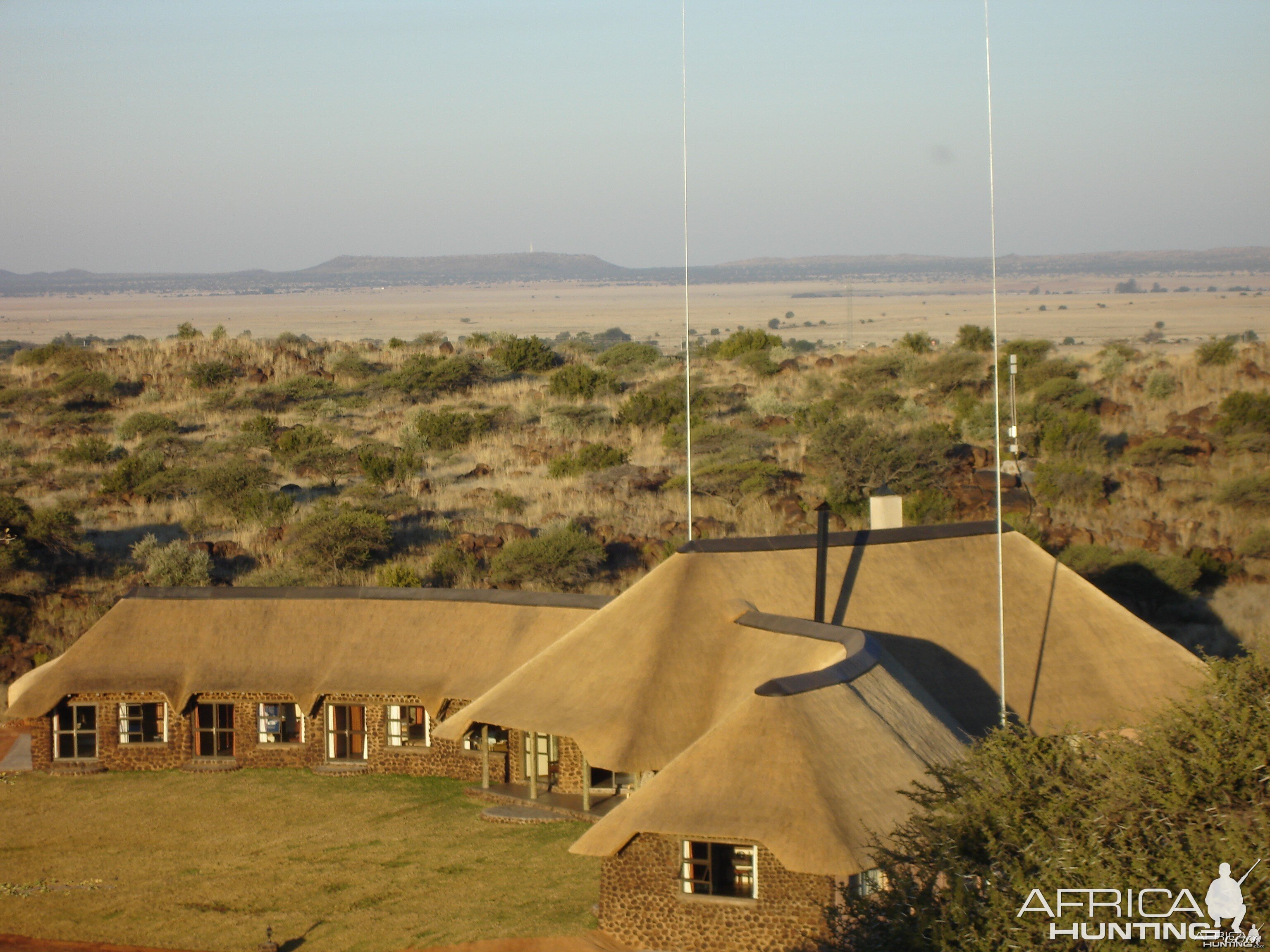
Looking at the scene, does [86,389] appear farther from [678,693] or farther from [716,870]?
[716,870]

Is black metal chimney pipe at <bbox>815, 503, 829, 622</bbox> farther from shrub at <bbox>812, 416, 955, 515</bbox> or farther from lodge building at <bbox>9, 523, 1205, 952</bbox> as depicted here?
shrub at <bbox>812, 416, 955, 515</bbox>

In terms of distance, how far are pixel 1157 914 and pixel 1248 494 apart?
3064 cm

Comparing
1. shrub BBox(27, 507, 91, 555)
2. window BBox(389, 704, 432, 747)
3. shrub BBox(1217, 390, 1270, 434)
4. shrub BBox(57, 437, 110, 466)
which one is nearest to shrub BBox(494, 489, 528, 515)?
shrub BBox(27, 507, 91, 555)

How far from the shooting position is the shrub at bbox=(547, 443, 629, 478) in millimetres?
40125

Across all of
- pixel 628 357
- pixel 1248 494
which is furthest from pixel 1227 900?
pixel 628 357

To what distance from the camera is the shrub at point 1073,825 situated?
320 inches

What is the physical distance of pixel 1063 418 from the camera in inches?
1714

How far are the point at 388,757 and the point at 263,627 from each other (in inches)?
107

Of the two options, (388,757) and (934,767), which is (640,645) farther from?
(934,767)

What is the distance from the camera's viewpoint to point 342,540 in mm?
30172

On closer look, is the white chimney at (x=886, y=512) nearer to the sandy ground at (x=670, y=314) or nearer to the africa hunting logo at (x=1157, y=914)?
the africa hunting logo at (x=1157, y=914)

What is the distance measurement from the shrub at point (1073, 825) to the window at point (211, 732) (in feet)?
41.1

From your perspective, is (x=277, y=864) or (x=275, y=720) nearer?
(x=277, y=864)

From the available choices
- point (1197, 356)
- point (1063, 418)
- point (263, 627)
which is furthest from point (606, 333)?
point (263, 627)
